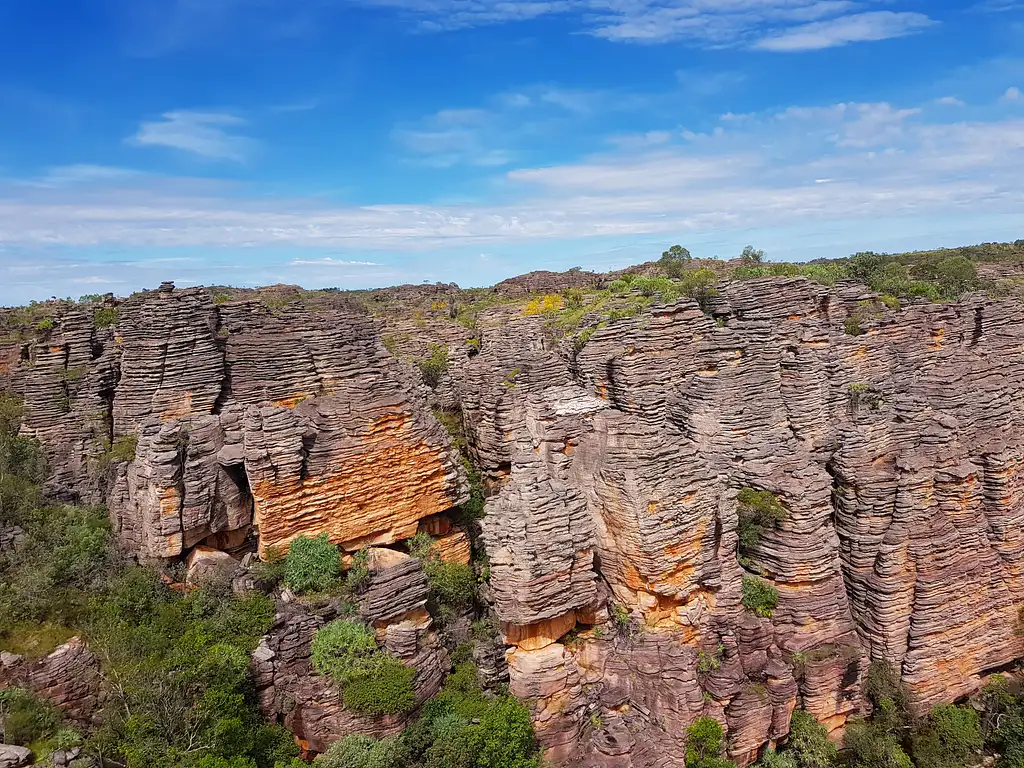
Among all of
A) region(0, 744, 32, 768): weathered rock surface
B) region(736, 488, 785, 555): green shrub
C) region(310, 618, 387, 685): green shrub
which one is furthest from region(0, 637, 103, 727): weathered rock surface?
region(736, 488, 785, 555): green shrub

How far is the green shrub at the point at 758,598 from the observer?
707 inches

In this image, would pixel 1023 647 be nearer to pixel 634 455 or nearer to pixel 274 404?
pixel 634 455

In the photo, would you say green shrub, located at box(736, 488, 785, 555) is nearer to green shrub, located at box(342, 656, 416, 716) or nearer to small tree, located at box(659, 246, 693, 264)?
green shrub, located at box(342, 656, 416, 716)

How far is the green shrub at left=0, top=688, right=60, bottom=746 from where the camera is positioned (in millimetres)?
11852

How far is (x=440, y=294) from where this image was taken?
258 feet

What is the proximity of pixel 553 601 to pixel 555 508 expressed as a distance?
2605mm

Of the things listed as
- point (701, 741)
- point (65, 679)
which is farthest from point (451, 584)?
point (65, 679)

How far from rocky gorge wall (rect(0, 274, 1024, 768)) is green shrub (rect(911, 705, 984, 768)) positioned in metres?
0.82

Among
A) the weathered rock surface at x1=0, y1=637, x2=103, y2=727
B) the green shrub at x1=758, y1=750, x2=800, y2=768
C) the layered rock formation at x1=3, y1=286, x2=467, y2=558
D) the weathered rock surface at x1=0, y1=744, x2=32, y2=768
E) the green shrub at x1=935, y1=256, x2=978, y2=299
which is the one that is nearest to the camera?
the weathered rock surface at x1=0, y1=744, x2=32, y2=768

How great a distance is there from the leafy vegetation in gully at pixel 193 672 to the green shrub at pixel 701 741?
4.53 m

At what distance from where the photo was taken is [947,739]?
735 inches

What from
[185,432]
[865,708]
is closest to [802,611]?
[865,708]

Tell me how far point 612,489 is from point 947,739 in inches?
607

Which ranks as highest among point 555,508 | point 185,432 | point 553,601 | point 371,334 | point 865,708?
point 371,334
